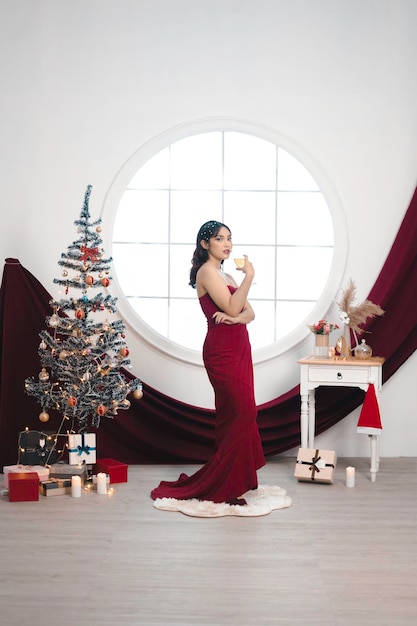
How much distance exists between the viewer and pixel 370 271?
5.41 meters

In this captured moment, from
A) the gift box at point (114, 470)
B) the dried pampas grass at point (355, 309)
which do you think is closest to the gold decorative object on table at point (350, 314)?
the dried pampas grass at point (355, 309)

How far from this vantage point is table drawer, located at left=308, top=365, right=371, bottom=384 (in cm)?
482

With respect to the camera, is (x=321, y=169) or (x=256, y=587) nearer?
(x=256, y=587)

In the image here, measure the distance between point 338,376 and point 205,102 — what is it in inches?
83.7

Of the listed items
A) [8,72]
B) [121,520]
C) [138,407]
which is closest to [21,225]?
[8,72]

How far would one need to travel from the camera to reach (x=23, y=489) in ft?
14.3

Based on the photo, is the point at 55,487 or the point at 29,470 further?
the point at 29,470

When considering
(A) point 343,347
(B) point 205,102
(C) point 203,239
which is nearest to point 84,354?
(C) point 203,239

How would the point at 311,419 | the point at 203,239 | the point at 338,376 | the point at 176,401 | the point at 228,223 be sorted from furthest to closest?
the point at 228,223, the point at 176,401, the point at 311,419, the point at 338,376, the point at 203,239

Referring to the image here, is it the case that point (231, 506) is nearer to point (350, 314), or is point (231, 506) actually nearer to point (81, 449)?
point (81, 449)

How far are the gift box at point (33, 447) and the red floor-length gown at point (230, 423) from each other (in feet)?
2.77

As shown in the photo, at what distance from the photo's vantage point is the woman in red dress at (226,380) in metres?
4.25

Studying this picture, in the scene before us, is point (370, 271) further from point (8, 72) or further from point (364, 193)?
point (8, 72)

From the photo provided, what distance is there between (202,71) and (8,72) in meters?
1.37
